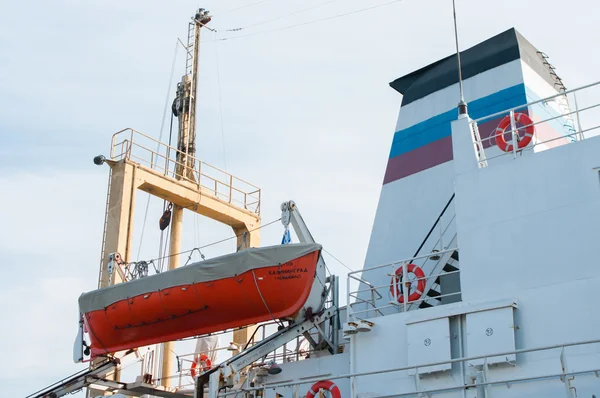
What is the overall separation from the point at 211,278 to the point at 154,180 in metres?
6.43

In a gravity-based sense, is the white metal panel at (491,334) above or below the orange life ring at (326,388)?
above

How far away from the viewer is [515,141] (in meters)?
11.3

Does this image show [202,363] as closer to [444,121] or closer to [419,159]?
[419,159]

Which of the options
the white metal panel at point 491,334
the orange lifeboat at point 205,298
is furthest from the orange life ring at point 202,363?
the white metal panel at point 491,334

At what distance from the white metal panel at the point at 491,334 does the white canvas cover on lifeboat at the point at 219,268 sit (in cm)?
344

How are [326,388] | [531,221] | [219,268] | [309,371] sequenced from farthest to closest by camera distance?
[219,268], [309,371], [326,388], [531,221]

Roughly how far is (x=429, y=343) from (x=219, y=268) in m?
3.96

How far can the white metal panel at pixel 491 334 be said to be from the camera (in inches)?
399

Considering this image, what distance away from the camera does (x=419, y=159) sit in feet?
50.5

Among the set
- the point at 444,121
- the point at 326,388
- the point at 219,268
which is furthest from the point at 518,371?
the point at 444,121

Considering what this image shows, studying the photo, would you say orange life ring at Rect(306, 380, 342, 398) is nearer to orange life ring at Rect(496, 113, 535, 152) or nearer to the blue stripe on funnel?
orange life ring at Rect(496, 113, 535, 152)

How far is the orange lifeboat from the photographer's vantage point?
12914 millimetres

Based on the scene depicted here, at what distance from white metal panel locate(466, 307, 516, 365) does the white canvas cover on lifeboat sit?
11.3 feet

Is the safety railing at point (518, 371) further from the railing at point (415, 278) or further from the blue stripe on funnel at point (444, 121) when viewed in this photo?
the blue stripe on funnel at point (444, 121)
